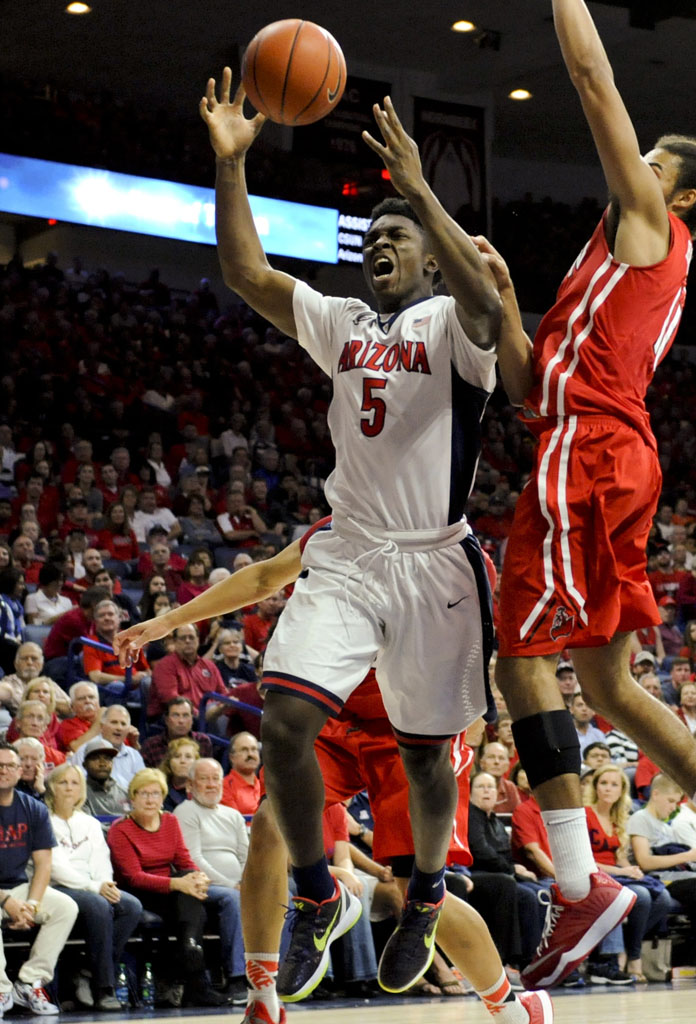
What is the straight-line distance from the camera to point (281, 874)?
4.77 metres

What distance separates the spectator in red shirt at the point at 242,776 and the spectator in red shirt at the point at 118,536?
159 inches

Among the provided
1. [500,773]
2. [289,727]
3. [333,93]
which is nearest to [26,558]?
[500,773]

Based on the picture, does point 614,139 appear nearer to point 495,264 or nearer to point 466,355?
point 495,264

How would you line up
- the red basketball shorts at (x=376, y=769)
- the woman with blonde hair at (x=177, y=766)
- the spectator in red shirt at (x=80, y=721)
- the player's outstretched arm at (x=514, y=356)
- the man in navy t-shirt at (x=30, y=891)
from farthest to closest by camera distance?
the spectator in red shirt at (x=80, y=721), the woman with blonde hair at (x=177, y=766), the man in navy t-shirt at (x=30, y=891), the red basketball shorts at (x=376, y=769), the player's outstretched arm at (x=514, y=356)

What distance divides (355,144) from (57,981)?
40.5 ft

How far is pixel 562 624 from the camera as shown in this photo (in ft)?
12.6

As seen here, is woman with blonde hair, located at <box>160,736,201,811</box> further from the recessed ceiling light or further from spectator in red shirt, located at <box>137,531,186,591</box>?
the recessed ceiling light

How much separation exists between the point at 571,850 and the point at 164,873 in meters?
4.89

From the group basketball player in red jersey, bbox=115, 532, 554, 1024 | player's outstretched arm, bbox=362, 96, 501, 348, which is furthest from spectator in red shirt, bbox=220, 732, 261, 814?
player's outstretched arm, bbox=362, 96, 501, 348

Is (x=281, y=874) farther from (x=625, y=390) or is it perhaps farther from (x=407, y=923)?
(x=625, y=390)

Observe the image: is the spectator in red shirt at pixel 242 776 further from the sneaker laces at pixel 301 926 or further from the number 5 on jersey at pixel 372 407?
the number 5 on jersey at pixel 372 407

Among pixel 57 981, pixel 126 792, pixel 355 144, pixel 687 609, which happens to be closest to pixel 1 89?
pixel 355 144

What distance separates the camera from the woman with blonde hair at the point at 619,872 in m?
9.56

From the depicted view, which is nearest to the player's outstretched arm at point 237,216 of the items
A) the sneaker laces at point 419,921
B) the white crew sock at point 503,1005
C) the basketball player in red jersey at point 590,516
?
the basketball player in red jersey at point 590,516
